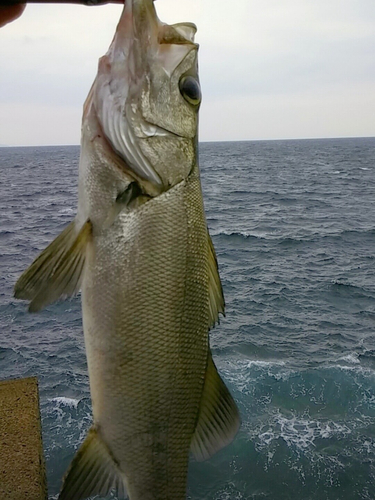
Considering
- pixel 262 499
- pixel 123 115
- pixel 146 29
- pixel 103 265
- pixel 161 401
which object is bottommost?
pixel 262 499

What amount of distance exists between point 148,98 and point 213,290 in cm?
94

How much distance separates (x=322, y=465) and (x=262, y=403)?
2174mm

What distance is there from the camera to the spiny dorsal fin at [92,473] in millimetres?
2336

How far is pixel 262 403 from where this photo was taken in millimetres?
11484

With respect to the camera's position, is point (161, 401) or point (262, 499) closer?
point (161, 401)

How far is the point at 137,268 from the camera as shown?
230 cm

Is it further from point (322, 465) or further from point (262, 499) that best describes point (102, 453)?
point (322, 465)

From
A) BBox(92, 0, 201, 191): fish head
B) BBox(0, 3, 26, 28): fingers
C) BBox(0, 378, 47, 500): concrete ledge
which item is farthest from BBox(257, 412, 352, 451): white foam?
BBox(0, 3, 26, 28): fingers

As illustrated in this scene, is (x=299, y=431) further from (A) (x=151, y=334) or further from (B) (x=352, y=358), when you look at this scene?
(A) (x=151, y=334)

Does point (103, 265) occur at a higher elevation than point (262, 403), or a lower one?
higher

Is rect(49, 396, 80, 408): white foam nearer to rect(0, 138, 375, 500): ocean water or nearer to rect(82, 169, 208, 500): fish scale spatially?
rect(0, 138, 375, 500): ocean water

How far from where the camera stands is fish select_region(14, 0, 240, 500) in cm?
230

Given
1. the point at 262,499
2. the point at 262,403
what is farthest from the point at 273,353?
the point at 262,499

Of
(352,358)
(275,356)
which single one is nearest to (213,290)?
(275,356)
